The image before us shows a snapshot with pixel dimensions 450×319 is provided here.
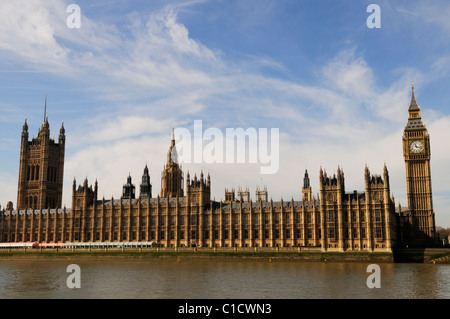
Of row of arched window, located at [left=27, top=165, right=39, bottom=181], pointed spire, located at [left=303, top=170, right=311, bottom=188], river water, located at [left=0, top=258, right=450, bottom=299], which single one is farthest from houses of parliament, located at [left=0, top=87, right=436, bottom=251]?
pointed spire, located at [left=303, top=170, right=311, bottom=188]

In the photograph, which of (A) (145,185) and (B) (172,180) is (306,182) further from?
(A) (145,185)

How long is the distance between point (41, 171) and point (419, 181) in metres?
122

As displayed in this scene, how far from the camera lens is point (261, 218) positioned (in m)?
110

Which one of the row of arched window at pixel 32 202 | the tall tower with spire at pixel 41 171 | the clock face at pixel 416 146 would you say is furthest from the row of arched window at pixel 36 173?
the clock face at pixel 416 146

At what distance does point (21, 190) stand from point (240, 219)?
87565 mm

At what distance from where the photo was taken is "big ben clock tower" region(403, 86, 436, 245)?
116 metres

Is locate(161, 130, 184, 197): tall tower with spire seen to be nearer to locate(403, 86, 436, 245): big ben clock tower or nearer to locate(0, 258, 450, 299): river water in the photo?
locate(403, 86, 436, 245): big ben clock tower

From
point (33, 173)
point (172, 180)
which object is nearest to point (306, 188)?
point (172, 180)

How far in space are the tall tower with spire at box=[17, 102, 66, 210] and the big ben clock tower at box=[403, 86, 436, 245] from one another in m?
115

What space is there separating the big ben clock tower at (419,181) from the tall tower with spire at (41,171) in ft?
378
